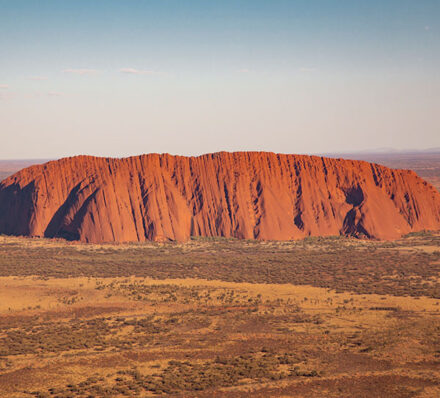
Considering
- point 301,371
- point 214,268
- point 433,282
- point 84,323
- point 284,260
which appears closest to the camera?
point 301,371

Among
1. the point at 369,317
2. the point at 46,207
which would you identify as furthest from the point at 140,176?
the point at 369,317

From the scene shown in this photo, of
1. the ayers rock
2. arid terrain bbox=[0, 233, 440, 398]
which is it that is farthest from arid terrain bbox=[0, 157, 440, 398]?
the ayers rock

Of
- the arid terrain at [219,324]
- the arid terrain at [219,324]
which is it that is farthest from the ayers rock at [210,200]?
the arid terrain at [219,324]

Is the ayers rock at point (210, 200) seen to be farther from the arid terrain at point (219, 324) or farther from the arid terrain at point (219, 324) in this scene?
the arid terrain at point (219, 324)

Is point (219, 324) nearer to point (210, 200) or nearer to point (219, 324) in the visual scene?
point (219, 324)

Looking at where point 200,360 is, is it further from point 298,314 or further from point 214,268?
point 214,268

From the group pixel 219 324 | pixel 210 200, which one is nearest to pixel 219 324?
pixel 219 324

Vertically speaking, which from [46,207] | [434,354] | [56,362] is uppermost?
[46,207]
